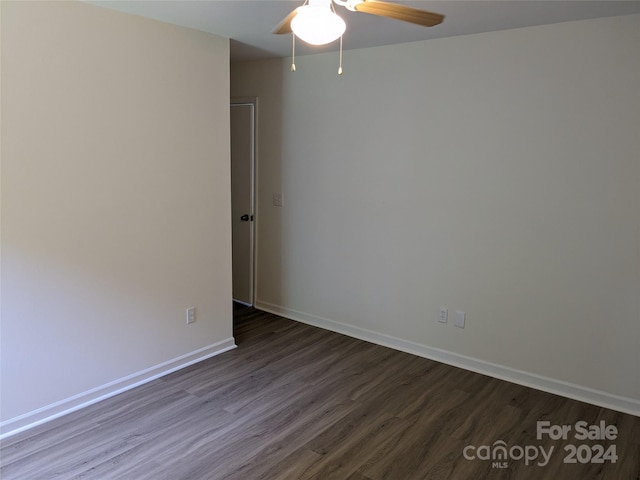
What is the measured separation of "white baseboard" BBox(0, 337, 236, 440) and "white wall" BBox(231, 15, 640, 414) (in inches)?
43.3

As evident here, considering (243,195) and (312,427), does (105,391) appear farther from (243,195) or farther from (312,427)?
(243,195)

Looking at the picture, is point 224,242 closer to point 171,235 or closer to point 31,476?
point 171,235

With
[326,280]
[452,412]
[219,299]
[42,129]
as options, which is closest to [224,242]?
[219,299]

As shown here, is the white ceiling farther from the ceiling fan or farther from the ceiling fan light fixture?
the ceiling fan light fixture

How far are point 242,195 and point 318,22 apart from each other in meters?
3.21

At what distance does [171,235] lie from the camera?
3.26m

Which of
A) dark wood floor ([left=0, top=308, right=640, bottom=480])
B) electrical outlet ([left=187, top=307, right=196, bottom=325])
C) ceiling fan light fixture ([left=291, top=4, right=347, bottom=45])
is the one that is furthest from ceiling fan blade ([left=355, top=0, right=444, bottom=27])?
electrical outlet ([left=187, top=307, right=196, bottom=325])

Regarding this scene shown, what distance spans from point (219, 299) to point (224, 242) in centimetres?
47

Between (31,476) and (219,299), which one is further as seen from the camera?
(219,299)

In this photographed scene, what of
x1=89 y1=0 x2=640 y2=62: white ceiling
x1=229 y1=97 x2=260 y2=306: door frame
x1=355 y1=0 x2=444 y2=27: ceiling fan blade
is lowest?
x1=229 y1=97 x2=260 y2=306: door frame

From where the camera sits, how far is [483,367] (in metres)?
3.44

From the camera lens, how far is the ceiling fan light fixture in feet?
5.36

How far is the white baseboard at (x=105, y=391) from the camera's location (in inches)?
102

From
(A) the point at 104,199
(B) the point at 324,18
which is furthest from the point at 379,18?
(A) the point at 104,199
